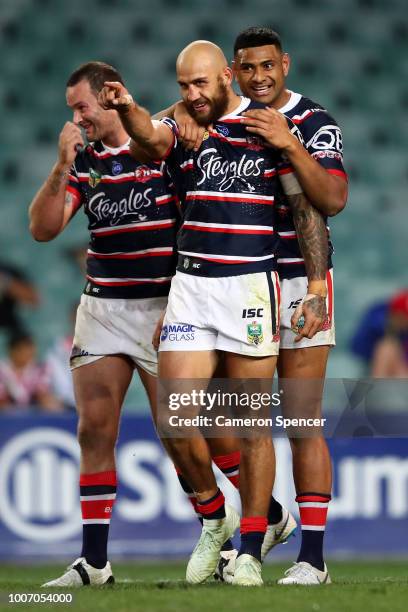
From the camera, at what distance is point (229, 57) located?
1109 centimetres

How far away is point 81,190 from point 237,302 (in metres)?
1.03

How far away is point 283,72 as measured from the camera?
512 cm

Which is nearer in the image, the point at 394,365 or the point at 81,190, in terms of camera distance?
the point at 81,190

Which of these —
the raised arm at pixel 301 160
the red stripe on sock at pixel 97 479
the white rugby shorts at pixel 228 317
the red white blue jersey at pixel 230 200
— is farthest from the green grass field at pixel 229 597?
the raised arm at pixel 301 160

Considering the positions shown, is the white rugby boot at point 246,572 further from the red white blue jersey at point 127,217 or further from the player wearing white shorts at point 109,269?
the red white blue jersey at point 127,217

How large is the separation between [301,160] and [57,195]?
3.50ft

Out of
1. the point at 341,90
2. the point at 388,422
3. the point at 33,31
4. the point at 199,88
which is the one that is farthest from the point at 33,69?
the point at 199,88

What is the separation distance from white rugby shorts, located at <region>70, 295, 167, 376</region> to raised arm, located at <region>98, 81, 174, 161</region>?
31.2 inches

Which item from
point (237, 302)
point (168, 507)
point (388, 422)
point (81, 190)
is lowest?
point (168, 507)

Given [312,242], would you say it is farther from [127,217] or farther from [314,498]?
[314,498]

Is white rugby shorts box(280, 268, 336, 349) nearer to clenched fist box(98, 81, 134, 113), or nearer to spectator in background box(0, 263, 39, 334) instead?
clenched fist box(98, 81, 134, 113)

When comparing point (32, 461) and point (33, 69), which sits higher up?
point (33, 69)

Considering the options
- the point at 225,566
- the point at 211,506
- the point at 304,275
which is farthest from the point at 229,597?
the point at 304,275

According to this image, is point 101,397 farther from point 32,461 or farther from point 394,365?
point 394,365
